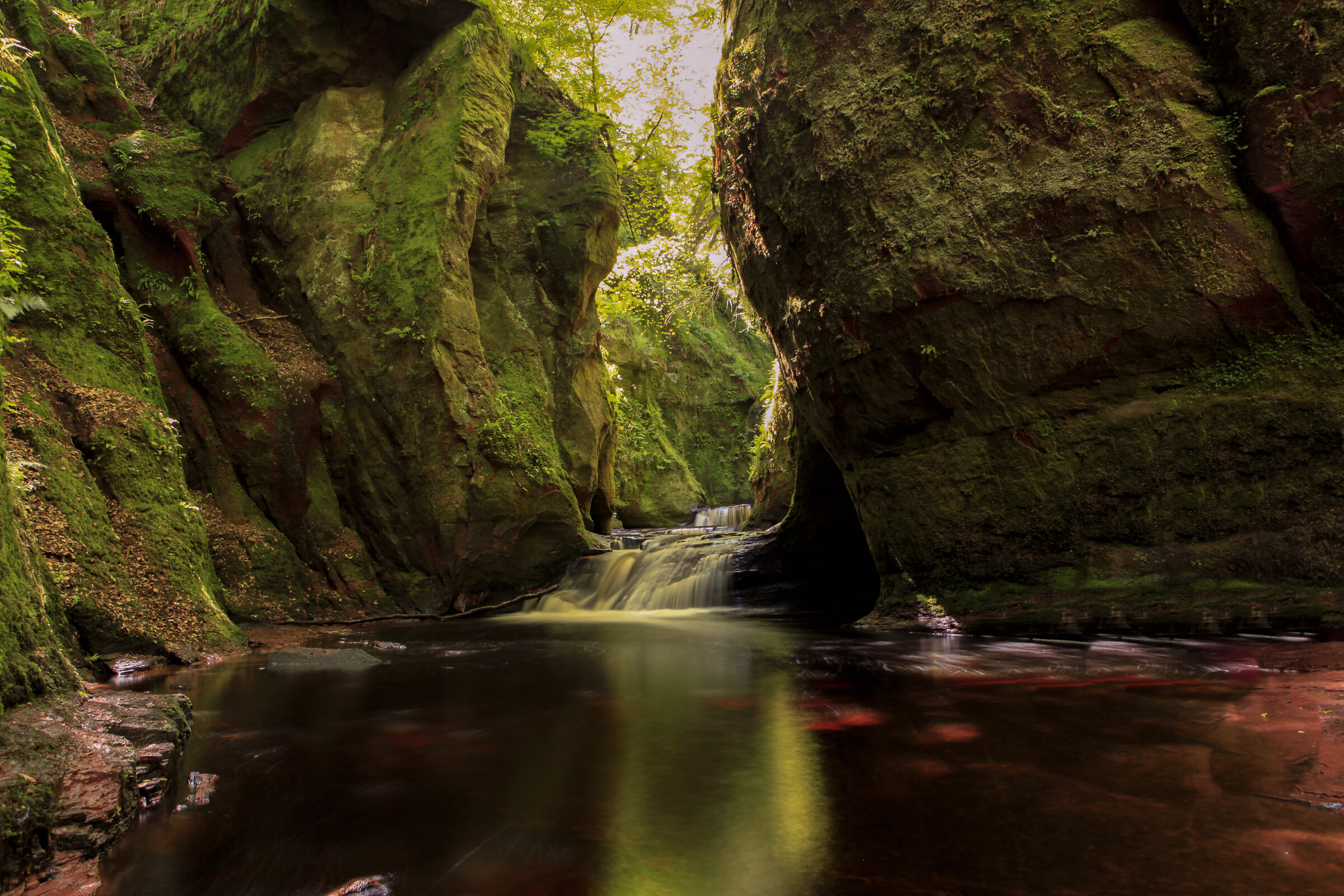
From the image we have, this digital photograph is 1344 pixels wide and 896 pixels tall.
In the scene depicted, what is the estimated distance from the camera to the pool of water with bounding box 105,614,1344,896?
8.09ft

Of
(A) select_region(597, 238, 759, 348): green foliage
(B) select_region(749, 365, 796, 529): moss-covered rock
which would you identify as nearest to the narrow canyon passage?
(B) select_region(749, 365, 796, 529): moss-covered rock

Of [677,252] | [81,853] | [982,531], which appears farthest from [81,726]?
[677,252]

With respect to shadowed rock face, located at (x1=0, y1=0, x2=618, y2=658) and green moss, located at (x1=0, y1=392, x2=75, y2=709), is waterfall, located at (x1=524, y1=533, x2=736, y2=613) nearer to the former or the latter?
shadowed rock face, located at (x1=0, y1=0, x2=618, y2=658)

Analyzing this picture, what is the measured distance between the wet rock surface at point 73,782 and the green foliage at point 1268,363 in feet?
27.3

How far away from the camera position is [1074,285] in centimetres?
716

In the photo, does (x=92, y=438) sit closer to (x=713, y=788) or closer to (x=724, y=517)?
(x=713, y=788)

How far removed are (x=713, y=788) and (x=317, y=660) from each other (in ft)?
14.3

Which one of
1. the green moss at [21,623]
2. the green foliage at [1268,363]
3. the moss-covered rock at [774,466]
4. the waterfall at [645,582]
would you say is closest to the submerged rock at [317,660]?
the green moss at [21,623]

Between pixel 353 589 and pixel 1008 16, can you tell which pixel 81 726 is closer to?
pixel 353 589

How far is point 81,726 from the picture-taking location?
3.07m

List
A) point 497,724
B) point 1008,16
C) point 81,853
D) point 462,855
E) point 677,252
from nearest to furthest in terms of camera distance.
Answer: point 81,853, point 462,855, point 497,724, point 1008,16, point 677,252

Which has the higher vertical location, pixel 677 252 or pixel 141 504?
pixel 677 252

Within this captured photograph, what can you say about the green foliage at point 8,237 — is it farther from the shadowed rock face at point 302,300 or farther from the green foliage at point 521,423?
the green foliage at point 521,423

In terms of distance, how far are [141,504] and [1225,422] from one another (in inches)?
389
